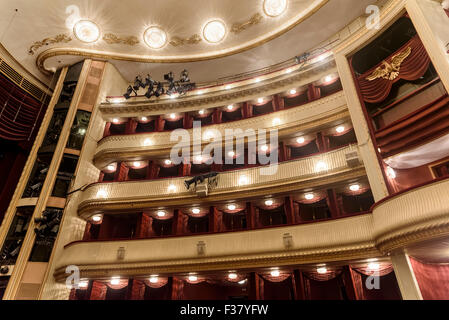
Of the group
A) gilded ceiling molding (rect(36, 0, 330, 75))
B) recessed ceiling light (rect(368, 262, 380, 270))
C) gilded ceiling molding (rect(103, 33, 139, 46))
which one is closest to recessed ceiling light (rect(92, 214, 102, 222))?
gilded ceiling molding (rect(36, 0, 330, 75))

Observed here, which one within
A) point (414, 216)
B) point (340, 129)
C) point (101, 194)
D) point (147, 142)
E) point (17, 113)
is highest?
point (17, 113)

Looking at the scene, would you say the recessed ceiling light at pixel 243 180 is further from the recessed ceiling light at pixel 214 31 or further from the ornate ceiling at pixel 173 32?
the recessed ceiling light at pixel 214 31

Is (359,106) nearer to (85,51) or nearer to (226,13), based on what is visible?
(226,13)

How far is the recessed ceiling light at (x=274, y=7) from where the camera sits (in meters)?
16.6

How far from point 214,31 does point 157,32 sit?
3.60m

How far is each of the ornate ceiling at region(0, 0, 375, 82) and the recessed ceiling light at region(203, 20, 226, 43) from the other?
6 cm

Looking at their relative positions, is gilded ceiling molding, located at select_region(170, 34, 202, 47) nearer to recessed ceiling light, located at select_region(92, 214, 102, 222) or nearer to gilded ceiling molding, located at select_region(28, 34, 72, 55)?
gilded ceiling molding, located at select_region(28, 34, 72, 55)

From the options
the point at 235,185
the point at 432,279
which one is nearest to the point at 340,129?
the point at 235,185

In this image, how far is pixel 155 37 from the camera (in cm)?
1886

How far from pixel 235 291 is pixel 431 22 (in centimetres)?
1245

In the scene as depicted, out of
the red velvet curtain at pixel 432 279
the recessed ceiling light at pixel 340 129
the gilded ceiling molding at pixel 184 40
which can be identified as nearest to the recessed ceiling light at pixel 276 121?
the recessed ceiling light at pixel 340 129

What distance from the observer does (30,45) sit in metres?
17.7

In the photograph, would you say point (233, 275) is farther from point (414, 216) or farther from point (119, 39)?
point (119, 39)

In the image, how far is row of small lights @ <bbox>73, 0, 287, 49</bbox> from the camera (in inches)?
698
